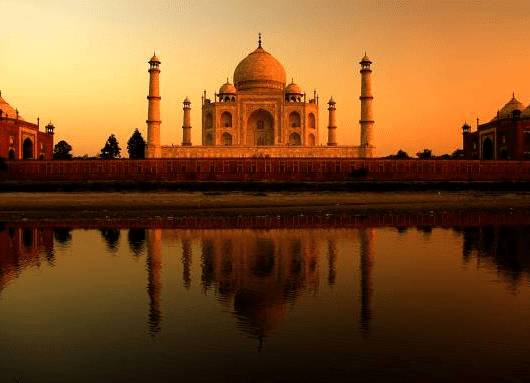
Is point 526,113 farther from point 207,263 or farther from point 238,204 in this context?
point 207,263

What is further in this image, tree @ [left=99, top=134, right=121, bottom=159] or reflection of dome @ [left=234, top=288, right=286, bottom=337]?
tree @ [left=99, top=134, right=121, bottom=159]

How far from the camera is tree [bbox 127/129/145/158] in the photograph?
57444 mm

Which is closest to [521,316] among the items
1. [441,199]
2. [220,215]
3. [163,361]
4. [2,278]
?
[163,361]

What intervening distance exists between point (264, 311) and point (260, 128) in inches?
1707

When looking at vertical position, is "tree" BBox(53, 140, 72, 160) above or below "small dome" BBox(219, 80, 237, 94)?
below

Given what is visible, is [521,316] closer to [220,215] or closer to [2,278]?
[2,278]

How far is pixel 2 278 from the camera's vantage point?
31.5 feet

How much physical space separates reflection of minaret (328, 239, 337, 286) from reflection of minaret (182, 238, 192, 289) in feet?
7.63

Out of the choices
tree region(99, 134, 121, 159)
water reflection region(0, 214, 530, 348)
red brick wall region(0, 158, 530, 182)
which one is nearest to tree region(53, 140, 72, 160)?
tree region(99, 134, 121, 159)

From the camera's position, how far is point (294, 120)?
162 ft

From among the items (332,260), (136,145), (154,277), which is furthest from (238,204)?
(136,145)

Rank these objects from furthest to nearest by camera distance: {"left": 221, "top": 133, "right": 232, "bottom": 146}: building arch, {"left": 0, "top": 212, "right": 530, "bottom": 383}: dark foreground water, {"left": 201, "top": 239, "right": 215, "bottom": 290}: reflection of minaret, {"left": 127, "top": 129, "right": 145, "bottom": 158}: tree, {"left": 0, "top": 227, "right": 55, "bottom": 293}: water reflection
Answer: {"left": 127, "top": 129, "right": 145, "bottom": 158}: tree → {"left": 221, "top": 133, "right": 232, "bottom": 146}: building arch → {"left": 0, "top": 227, "right": 55, "bottom": 293}: water reflection → {"left": 201, "top": 239, "right": 215, "bottom": 290}: reflection of minaret → {"left": 0, "top": 212, "right": 530, "bottom": 383}: dark foreground water

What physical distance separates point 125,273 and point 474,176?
30998 mm

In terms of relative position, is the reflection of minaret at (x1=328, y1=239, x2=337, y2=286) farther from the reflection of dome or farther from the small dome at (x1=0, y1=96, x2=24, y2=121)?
the small dome at (x1=0, y1=96, x2=24, y2=121)
